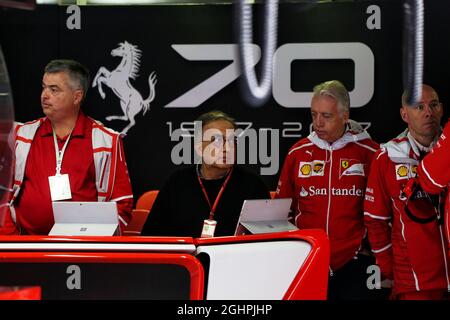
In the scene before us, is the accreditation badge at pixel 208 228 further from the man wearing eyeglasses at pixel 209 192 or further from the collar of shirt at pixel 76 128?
the collar of shirt at pixel 76 128

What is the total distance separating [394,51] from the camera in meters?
4.52

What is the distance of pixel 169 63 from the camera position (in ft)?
15.4

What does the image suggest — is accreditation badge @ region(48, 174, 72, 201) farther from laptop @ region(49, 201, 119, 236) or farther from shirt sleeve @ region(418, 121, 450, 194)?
shirt sleeve @ region(418, 121, 450, 194)

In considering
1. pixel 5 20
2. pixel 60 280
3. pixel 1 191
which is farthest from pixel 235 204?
pixel 5 20

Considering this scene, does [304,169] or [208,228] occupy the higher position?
[304,169]

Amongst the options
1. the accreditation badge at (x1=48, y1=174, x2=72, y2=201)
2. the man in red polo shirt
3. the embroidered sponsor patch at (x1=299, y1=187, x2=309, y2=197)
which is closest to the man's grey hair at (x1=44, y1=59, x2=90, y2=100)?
the man in red polo shirt

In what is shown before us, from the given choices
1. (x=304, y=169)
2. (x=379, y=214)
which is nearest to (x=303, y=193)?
(x=304, y=169)

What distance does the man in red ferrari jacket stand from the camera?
379 centimetres

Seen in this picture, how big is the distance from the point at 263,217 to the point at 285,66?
6.27 feet

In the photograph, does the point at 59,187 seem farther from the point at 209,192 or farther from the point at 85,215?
the point at 85,215

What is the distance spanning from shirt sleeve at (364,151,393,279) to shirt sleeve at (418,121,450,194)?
307mm

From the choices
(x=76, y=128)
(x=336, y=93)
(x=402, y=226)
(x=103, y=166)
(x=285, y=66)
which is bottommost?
(x=402, y=226)

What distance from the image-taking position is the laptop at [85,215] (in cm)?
290
